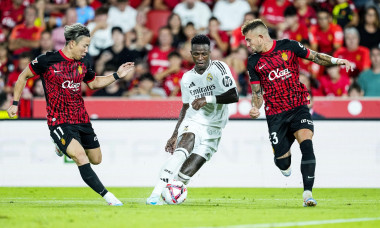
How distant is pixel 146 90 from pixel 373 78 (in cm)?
472

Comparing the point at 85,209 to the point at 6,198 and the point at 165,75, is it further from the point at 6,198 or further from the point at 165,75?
the point at 165,75

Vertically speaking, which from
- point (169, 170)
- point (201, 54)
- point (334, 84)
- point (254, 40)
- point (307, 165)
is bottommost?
point (334, 84)

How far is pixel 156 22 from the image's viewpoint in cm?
1869

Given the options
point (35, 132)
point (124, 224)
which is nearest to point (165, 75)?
point (35, 132)

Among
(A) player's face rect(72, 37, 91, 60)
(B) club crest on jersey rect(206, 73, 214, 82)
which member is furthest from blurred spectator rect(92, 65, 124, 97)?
(A) player's face rect(72, 37, 91, 60)

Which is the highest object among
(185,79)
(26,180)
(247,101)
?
(185,79)

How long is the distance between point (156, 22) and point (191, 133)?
8771 millimetres

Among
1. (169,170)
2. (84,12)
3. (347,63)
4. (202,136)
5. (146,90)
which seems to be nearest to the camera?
(347,63)

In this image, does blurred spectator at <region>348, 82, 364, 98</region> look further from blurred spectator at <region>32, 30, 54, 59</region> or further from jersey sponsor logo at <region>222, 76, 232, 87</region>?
blurred spectator at <region>32, 30, 54, 59</region>

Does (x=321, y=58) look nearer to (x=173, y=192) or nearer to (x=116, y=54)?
(x=173, y=192)

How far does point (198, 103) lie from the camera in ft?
31.9

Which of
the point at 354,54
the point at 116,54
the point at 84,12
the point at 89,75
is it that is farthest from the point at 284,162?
the point at 84,12

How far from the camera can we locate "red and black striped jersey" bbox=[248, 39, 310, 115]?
9945mm

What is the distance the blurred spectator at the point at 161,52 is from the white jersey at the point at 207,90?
22.3 ft
